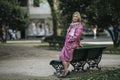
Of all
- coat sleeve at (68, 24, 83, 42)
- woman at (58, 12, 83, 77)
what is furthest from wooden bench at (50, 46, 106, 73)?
coat sleeve at (68, 24, 83, 42)

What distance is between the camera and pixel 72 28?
14570mm

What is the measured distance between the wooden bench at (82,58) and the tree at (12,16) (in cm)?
2353

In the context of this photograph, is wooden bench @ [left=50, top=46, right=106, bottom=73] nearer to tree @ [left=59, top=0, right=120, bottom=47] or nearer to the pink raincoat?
the pink raincoat

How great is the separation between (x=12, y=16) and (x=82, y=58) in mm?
28261

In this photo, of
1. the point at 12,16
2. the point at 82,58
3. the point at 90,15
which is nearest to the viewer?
the point at 82,58

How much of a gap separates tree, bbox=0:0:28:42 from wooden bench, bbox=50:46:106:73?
23531mm

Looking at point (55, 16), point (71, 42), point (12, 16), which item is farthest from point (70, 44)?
point (12, 16)

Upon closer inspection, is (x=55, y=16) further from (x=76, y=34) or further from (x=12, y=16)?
(x=76, y=34)

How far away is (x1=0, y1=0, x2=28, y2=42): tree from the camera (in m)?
40.4

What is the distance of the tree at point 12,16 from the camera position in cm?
4042

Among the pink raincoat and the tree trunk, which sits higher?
the pink raincoat

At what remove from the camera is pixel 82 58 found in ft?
50.8

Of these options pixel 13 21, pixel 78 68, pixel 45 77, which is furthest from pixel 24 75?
pixel 13 21

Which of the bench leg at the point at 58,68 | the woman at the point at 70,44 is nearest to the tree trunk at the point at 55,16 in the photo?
the bench leg at the point at 58,68
